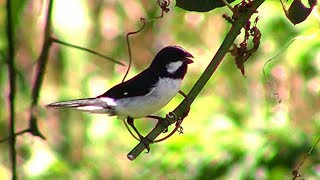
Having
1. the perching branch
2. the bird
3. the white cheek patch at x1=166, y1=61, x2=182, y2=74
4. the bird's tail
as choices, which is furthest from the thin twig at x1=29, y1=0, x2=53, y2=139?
the perching branch

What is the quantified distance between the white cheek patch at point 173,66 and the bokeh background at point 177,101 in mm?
698

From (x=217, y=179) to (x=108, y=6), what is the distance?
6.49ft

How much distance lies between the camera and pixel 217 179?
11.4ft

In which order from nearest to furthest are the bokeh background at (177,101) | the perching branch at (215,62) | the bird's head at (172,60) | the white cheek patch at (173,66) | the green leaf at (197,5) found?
the perching branch at (215,62) → the green leaf at (197,5) → the bird's head at (172,60) → the white cheek patch at (173,66) → the bokeh background at (177,101)

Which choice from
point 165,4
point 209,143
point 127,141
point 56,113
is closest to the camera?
point 165,4

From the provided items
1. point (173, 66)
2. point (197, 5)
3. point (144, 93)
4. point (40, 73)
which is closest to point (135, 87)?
point (144, 93)

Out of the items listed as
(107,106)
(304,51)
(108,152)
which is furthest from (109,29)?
(107,106)

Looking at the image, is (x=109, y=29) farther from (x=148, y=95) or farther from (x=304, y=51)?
(x=148, y=95)

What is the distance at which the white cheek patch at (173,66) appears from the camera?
2.22 meters

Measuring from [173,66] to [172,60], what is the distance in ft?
0.27

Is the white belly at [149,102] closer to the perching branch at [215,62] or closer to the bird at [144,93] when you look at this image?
the bird at [144,93]

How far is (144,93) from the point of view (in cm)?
236

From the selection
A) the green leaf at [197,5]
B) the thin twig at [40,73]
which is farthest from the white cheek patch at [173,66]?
the green leaf at [197,5]

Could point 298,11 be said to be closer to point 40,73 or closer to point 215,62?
point 215,62
